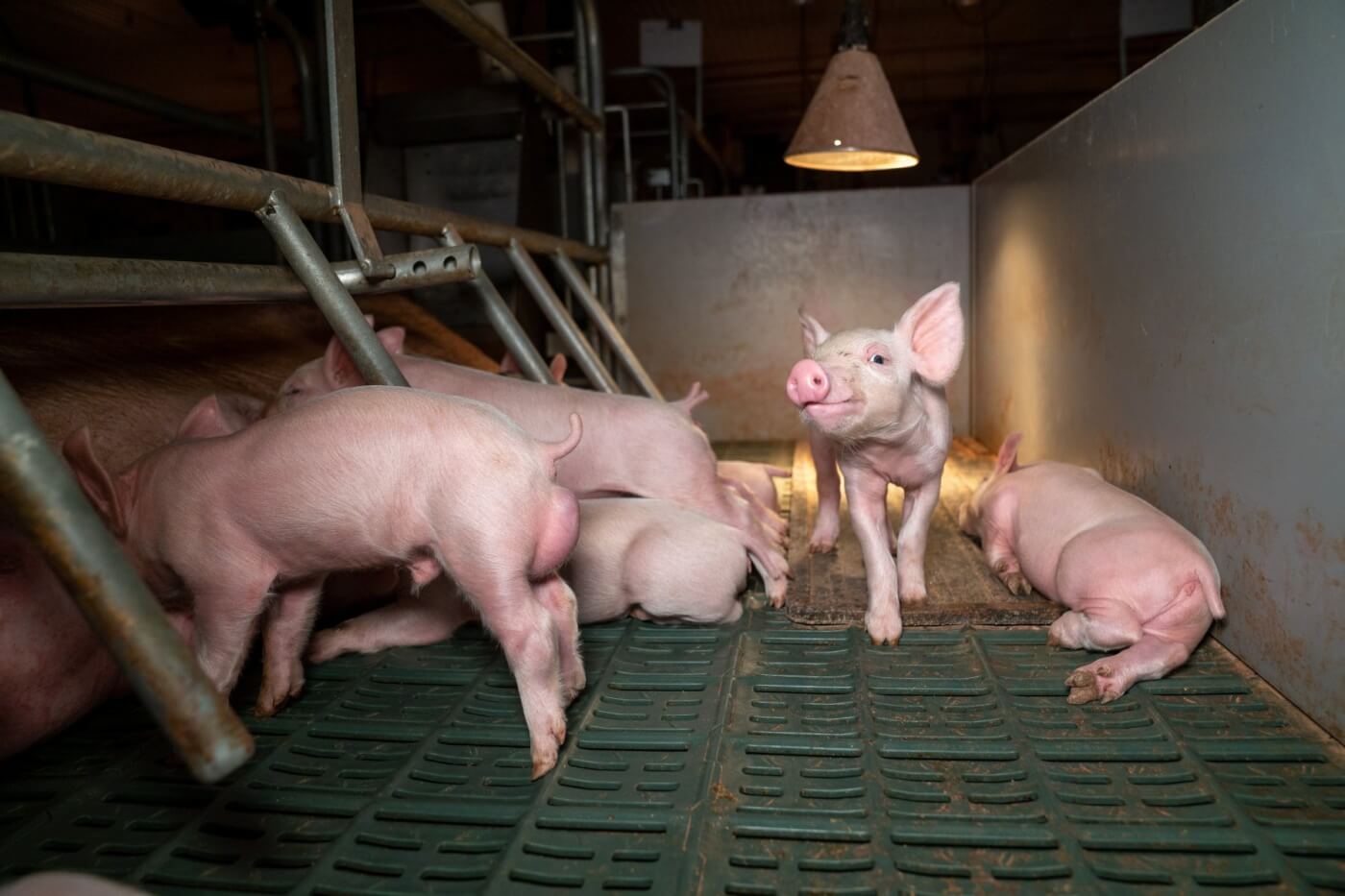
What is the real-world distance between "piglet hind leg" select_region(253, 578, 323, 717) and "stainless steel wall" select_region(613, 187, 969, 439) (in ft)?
11.7

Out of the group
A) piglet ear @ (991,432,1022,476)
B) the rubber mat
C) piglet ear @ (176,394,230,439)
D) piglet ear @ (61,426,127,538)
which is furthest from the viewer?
piglet ear @ (991,432,1022,476)

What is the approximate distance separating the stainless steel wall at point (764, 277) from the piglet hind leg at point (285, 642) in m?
3.57

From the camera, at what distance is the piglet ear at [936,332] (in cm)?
260

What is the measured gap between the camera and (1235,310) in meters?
2.27

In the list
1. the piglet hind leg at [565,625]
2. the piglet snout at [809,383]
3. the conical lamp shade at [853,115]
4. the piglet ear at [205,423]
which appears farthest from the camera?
the conical lamp shade at [853,115]

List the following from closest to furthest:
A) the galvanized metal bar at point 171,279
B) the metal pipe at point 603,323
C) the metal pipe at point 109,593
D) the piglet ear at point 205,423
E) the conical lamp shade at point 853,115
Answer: the metal pipe at point 109,593 → the galvanized metal bar at point 171,279 → the piglet ear at point 205,423 → the conical lamp shade at point 853,115 → the metal pipe at point 603,323

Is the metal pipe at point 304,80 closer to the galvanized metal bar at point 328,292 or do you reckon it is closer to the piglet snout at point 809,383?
the galvanized metal bar at point 328,292

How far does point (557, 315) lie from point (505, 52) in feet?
3.13

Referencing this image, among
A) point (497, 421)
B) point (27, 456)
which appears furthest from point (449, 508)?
point (27, 456)

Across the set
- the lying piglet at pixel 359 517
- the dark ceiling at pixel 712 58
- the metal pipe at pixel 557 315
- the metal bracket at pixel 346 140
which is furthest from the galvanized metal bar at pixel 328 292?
the dark ceiling at pixel 712 58

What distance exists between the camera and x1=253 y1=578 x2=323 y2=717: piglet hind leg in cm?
223

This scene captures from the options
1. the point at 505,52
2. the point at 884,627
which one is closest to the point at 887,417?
the point at 884,627

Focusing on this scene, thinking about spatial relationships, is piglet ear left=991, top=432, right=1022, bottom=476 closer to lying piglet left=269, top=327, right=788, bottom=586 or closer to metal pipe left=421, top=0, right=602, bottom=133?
lying piglet left=269, top=327, right=788, bottom=586

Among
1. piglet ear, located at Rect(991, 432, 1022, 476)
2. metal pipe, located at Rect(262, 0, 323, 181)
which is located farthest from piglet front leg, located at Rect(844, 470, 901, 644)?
metal pipe, located at Rect(262, 0, 323, 181)
